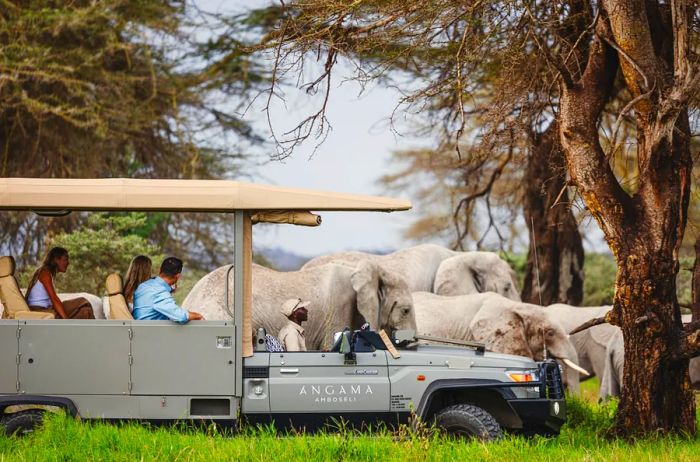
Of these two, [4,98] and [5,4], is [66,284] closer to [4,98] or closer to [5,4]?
[4,98]

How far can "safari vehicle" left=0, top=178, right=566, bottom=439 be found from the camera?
9.78 meters

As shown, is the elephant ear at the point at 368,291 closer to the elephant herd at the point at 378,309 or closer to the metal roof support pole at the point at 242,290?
the elephant herd at the point at 378,309

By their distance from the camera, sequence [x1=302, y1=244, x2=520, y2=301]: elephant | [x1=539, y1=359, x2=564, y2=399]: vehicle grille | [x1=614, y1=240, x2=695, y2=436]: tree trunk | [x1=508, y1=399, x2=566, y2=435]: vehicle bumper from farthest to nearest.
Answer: [x1=302, y1=244, x2=520, y2=301]: elephant → [x1=614, y1=240, x2=695, y2=436]: tree trunk → [x1=539, y1=359, x2=564, y2=399]: vehicle grille → [x1=508, y1=399, x2=566, y2=435]: vehicle bumper

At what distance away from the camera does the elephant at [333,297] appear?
1716 cm

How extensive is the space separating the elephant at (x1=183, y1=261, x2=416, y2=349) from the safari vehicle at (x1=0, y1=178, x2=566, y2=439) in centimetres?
702

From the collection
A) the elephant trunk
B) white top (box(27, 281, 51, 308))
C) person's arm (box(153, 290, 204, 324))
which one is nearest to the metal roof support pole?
person's arm (box(153, 290, 204, 324))

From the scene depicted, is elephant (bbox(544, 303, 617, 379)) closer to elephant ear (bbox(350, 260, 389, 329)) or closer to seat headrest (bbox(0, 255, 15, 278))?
elephant ear (bbox(350, 260, 389, 329))

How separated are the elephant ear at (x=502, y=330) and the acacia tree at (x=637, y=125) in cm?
573

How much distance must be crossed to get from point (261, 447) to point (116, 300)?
1962 millimetres

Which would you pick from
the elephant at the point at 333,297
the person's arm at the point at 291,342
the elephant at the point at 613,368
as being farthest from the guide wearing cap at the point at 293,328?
the elephant at the point at 613,368

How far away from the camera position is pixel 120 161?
28.0 m

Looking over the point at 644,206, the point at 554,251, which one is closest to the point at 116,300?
the point at 644,206

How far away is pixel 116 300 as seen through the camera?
10.2 metres

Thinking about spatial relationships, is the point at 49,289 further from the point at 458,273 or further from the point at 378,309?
the point at 458,273
